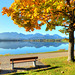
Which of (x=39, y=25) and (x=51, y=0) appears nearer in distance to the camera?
(x=51, y=0)

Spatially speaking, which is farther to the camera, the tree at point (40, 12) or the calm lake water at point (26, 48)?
the calm lake water at point (26, 48)

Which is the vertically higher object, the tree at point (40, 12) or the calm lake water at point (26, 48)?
the tree at point (40, 12)

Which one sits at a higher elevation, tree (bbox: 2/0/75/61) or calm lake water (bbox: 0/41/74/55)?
tree (bbox: 2/0/75/61)

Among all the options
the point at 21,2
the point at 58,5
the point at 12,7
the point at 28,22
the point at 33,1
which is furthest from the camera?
the point at 28,22

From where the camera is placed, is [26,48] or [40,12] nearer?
[40,12]

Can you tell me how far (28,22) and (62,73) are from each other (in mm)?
6118

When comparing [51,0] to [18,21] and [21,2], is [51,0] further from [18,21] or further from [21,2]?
[18,21]

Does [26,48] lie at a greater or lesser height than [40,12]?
lesser

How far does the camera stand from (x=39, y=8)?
6520 millimetres

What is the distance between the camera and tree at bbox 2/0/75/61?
6391 millimetres

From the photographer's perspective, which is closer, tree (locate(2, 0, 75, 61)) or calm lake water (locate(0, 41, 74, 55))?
tree (locate(2, 0, 75, 61))

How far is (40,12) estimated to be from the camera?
6.84 meters

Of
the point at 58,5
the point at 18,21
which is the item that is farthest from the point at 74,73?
the point at 18,21

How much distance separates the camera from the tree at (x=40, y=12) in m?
6.39
